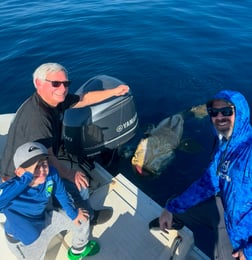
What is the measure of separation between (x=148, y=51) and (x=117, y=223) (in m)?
6.34

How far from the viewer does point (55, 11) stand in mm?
12086

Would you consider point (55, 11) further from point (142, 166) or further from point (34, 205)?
point (34, 205)

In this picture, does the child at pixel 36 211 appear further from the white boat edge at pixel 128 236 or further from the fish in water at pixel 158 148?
the fish in water at pixel 158 148

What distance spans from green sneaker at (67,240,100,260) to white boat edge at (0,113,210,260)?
0.05 metres

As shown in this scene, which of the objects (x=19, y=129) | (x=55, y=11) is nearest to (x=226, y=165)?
(x=19, y=129)

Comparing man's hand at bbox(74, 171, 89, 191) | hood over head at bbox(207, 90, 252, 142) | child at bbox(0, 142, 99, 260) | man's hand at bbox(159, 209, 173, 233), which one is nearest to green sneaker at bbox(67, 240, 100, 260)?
child at bbox(0, 142, 99, 260)

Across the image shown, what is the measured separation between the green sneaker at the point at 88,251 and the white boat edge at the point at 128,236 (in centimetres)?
5

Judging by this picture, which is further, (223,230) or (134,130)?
(134,130)

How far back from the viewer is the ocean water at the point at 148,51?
21.8ft

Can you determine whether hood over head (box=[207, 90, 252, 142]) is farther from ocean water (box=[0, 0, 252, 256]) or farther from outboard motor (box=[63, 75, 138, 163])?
ocean water (box=[0, 0, 252, 256])

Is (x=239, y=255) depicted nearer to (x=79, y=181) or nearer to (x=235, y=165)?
(x=235, y=165)

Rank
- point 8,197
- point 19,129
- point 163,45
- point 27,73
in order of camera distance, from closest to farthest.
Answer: point 8,197, point 19,129, point 27,73, point 163,45

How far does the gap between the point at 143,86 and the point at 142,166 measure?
3005 mm

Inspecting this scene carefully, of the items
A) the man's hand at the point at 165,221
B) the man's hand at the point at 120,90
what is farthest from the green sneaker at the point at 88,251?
the man's hand at the point at 120,90
